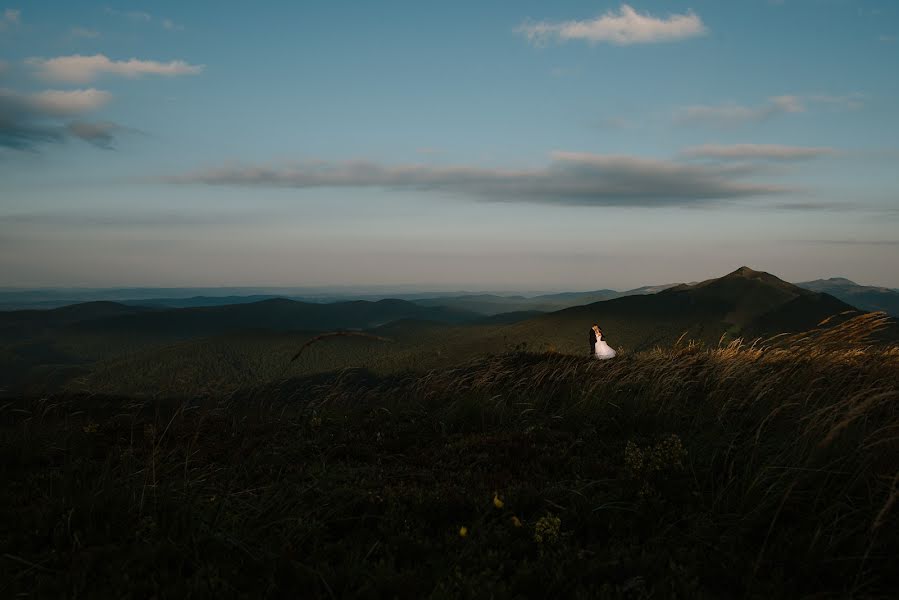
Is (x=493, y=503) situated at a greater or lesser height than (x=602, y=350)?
lesser

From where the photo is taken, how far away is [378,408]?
9.38 m

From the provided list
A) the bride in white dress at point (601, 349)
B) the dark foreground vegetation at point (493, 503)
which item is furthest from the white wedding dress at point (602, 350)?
the dark foreground vegetation at point (493, 503)

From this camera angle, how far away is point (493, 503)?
5.25 m

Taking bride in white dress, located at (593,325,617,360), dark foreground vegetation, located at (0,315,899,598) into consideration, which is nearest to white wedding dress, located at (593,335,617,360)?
bride in white dress, located at (593,325,617,360)

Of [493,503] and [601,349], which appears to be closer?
[493,503]

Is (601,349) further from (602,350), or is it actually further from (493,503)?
(493,503)

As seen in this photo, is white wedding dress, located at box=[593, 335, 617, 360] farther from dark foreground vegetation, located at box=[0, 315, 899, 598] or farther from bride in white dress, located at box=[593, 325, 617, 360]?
dark foreground vegetation, located at box=[0, 315, 899, 598]

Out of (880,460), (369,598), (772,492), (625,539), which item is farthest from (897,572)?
(369,598)

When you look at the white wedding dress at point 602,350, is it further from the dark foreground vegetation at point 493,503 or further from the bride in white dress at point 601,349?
the dark foreground vegetation at point 493,503

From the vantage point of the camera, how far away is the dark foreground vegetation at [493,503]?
4062mm

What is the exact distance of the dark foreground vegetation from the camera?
4.06 meters

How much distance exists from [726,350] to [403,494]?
8504 mm

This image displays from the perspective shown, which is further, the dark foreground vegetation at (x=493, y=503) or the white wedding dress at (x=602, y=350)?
the white wedding dress at (x=602, y=350)

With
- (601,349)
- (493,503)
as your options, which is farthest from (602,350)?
(493,503)
